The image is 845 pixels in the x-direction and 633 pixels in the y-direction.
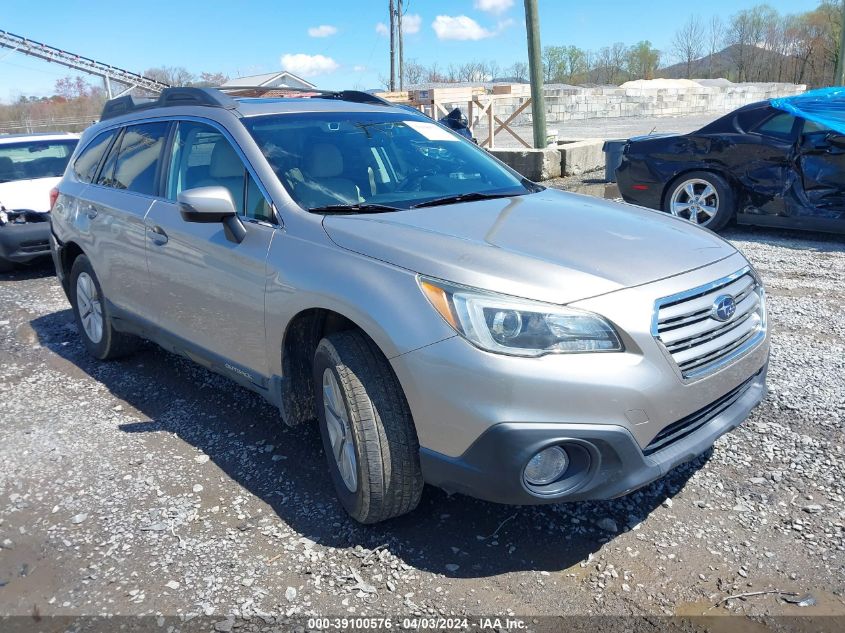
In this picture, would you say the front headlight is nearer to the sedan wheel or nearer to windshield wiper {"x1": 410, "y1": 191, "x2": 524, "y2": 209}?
windshield wiper {"x1": 410, "y1": 191, "x2": 524, "y2": 209}

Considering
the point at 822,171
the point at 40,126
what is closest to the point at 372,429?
the point at 822,171

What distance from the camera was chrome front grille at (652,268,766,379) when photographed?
2.49m

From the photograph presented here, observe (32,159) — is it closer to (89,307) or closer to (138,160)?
(89,307)

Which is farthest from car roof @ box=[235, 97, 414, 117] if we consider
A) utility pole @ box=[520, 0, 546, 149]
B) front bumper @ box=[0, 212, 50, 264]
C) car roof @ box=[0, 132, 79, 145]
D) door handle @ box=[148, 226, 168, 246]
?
utility pole @ box=[520, 0, 546, 149]

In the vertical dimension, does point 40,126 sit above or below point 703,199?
above

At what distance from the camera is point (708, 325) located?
2.61 metres

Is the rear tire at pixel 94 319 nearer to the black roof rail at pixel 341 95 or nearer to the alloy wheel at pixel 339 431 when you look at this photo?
the black roof rail at pixel 341 95

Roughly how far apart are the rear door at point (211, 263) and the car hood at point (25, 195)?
5.18 m

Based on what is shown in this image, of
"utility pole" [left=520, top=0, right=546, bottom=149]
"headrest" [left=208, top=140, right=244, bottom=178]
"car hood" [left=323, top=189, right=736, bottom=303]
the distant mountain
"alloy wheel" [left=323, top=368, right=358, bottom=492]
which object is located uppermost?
the distant mountain

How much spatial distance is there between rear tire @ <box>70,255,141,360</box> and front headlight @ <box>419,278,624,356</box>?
3.26 m

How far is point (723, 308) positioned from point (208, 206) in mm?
2226

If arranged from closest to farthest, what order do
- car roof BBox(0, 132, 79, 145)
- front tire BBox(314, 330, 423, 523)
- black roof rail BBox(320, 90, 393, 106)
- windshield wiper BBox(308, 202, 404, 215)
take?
front tire BBox(314, 330, 423, 523), windshield wiper BBox(308, 202, 404, 215), black roof rail BBox(320, 90, 393, 106), car roof BBox(0, 132, 79, 145)

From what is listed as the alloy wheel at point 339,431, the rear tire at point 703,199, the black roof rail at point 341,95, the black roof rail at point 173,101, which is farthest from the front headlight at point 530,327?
the rear tire at point 703,199

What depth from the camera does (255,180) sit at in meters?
3.32
